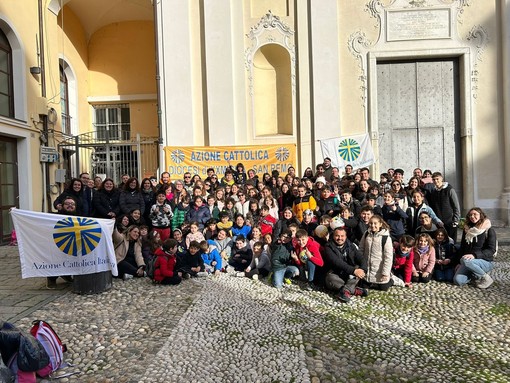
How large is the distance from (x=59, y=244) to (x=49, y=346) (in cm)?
263

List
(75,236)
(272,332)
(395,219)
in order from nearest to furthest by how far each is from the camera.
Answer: (272,332) < (75,236) < (395,219)

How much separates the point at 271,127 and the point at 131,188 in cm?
656

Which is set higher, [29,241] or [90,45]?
[90,45]

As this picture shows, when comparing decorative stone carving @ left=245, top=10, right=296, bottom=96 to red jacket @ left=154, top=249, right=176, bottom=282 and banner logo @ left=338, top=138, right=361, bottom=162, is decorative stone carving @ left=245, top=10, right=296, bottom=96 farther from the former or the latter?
red jacket @ left=154, top=249, right=176, bottom=282


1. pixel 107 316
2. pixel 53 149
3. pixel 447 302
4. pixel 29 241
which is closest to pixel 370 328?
pixel 447 302

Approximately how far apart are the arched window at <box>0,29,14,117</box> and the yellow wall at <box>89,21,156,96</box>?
17.9 ft

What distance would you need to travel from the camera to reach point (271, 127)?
535 inches

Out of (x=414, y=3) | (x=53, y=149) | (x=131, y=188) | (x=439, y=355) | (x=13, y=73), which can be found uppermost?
(x=414, y=3)

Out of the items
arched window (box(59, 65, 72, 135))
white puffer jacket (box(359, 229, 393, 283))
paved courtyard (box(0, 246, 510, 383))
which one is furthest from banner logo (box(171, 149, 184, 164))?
white puffer jacket (box(359, 229, 393, 283))

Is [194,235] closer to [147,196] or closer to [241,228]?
[241,228]

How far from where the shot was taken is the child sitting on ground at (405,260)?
20.8ft

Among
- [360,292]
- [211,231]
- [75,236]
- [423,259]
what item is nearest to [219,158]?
[211,231]

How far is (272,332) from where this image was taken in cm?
461

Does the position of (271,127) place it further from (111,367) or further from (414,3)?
(111,367)
